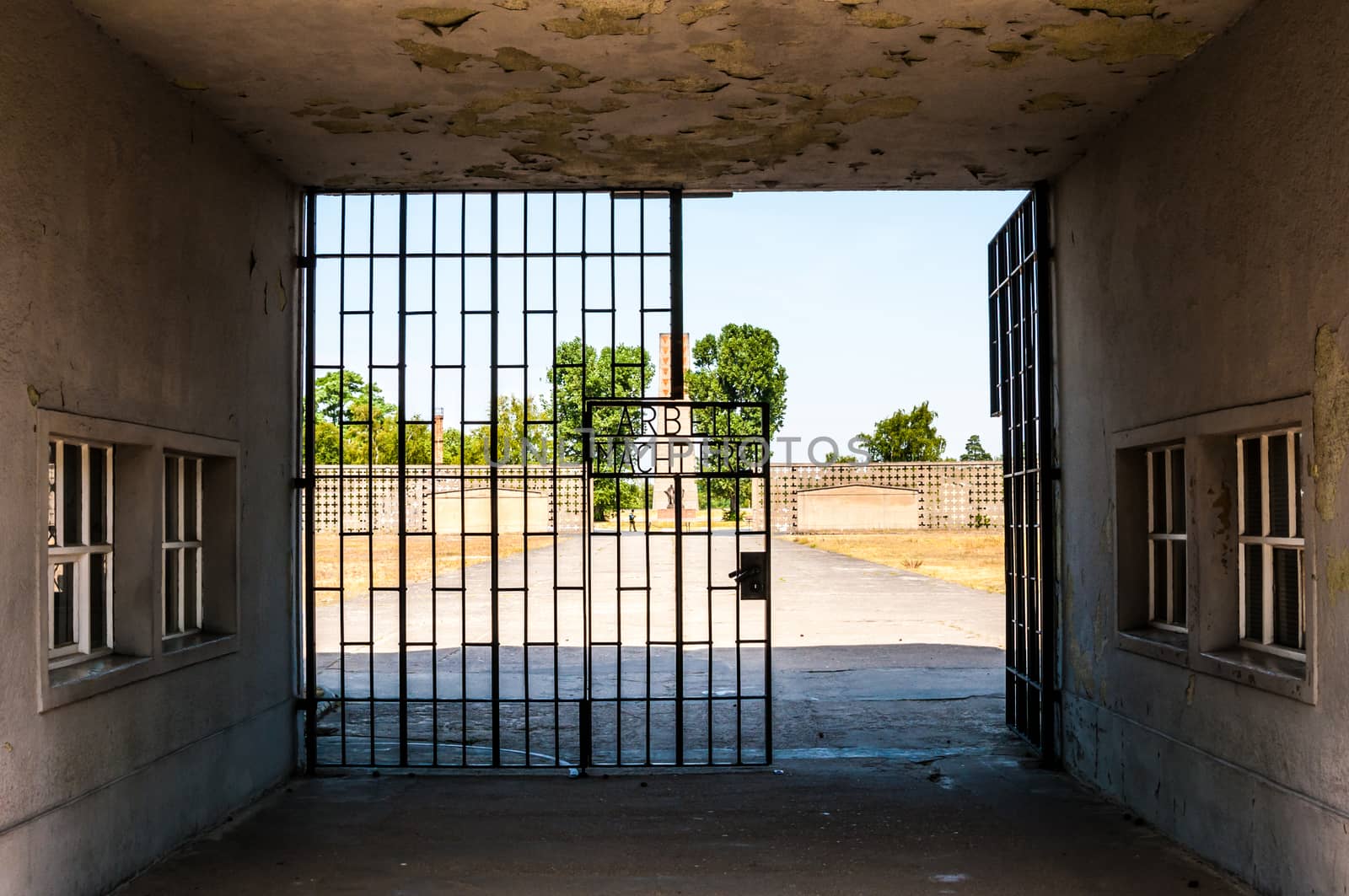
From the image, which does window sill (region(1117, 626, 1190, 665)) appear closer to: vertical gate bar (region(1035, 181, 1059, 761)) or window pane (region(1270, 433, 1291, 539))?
window pane (region(1270, 433, 1291, 539))

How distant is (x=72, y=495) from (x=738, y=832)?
136 inches

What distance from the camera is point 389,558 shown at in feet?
91.7

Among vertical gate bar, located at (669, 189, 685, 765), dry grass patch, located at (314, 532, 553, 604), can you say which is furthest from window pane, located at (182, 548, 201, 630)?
dry grass patch, located at (314, 532, 553, 604)

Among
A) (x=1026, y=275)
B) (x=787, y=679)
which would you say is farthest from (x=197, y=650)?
(x=787, y=679)

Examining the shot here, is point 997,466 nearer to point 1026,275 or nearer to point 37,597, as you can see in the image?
point 1026,275

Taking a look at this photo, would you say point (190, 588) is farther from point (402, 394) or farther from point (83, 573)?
Result: point (402, 394)

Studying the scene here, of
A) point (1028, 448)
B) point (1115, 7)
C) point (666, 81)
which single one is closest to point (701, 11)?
point (666, 81)

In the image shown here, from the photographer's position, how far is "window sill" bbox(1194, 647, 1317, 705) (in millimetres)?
4480

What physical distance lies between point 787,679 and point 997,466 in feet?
102

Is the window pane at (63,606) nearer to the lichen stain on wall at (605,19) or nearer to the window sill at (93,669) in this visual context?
the window sill at (93,669)

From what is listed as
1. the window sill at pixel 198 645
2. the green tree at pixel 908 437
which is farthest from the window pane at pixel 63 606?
the green tree at pixel 908 437

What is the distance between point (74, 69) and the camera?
15.2 feet

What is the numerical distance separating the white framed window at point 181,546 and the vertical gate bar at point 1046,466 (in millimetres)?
4947

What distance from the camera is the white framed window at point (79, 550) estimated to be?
4926mm
